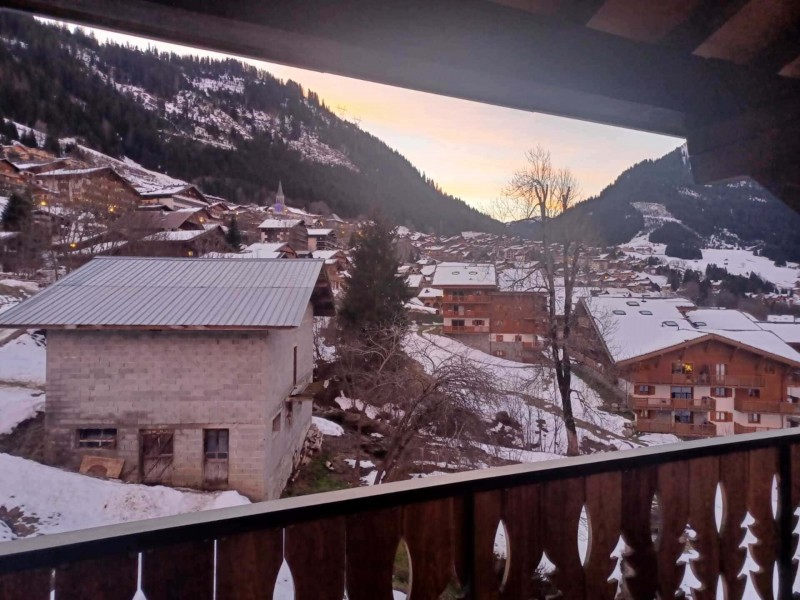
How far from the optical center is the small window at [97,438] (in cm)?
481

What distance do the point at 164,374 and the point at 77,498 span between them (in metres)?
1.39

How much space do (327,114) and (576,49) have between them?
19.8ft

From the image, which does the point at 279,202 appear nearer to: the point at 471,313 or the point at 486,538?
the point at 471,313

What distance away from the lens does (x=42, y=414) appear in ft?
16.1

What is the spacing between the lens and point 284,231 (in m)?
6.18

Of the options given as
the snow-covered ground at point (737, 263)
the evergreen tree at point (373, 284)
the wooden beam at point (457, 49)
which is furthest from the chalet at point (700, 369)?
the wooden beam at point (457, 49)

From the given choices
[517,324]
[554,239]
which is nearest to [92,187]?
[517,324]

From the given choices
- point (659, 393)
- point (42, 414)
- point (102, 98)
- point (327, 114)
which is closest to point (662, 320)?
point (659, 393)

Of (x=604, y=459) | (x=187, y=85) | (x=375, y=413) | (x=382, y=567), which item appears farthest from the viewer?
(x=375, y=413)

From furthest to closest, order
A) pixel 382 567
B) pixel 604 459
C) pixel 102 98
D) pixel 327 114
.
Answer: pixel 327 114
pixel 102 98
pixel 604 459
pixel 382 567

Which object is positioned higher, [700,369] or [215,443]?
[700,369]

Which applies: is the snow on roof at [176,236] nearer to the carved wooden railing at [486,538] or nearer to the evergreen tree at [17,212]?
the evergreen tree at [17,212]

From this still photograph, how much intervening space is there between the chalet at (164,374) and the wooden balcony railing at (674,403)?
528cm

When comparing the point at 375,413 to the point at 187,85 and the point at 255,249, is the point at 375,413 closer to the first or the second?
the point at 255,249
